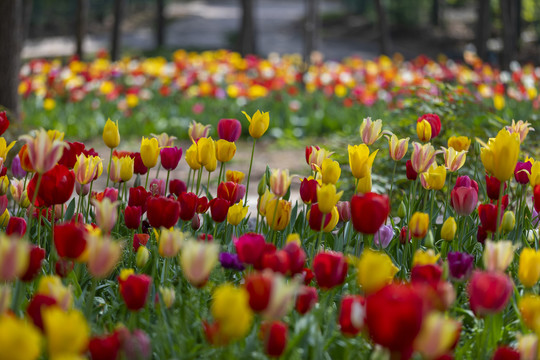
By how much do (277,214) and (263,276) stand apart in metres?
0.88

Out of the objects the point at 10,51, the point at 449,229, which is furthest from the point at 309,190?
the point at 10,51

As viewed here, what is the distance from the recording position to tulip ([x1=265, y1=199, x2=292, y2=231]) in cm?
221

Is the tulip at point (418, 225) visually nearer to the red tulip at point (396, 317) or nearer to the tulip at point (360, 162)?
the tulip at point (360, 162)

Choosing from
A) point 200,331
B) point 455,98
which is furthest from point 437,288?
point 455,98

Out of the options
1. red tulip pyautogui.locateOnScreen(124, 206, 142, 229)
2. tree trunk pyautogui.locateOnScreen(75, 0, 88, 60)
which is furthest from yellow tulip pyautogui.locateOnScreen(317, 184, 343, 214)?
tree trunk pyautogui.locateOnScreen(75, 0, 88, 60)

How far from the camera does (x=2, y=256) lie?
1299 millimetres

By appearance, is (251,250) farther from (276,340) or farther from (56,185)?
(56,185)

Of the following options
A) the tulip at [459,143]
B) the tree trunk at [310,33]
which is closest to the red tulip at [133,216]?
the tulip at [459,143]

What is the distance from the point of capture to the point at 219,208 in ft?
7.79

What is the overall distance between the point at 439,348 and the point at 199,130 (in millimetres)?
1764

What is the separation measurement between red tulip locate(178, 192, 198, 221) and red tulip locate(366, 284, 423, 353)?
3.93 feet

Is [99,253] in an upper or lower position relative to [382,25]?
upper

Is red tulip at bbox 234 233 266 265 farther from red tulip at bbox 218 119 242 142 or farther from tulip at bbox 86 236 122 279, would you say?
red tulip at bbox 218 119 242 142

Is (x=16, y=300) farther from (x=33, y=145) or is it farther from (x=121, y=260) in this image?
(x=121, y=260)
